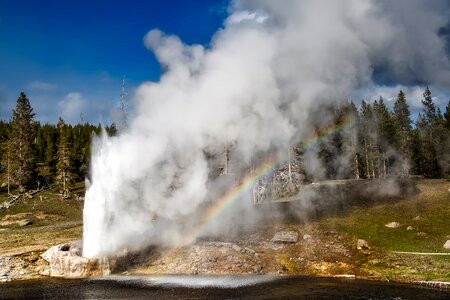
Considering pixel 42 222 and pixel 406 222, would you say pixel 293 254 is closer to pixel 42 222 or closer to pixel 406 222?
pixel 406 222

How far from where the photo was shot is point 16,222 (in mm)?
65875

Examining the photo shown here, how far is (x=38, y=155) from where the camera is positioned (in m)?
112

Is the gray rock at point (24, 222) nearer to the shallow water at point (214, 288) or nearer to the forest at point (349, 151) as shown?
the forest at point (349, 151)

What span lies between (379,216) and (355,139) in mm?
39668

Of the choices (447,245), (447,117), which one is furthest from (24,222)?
(447,117)

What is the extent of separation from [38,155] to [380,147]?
8709 centimetres

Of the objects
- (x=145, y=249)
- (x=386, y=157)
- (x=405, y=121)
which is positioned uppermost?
(x=405, y=121)

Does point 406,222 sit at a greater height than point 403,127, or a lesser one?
lesser

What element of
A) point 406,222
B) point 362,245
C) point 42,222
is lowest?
point 362,245

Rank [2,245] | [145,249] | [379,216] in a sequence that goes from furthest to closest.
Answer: [379,216] → [2,245] → [145,249]

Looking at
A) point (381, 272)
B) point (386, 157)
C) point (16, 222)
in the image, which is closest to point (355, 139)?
point (386, 157)

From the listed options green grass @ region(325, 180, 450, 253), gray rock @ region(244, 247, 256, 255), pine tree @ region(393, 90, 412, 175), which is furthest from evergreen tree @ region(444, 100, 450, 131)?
gray rock @ region(244, 247, 256, 255)

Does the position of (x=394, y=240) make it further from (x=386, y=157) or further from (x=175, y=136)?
(x=386, y=157)

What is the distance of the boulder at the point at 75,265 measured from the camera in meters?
35.5
